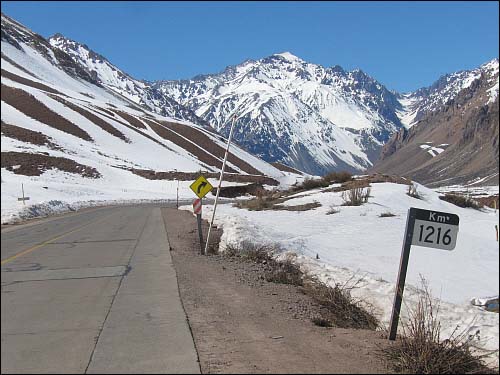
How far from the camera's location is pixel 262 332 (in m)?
6.78

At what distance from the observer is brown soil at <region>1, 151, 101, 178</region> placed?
332cm

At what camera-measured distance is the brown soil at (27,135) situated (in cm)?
335

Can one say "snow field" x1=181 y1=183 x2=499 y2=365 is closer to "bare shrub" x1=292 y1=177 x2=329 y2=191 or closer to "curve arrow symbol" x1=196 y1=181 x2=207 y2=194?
"curve arrow symbol" x1=196 y1=181 x2=207 y2=194

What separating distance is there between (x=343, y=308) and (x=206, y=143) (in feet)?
481

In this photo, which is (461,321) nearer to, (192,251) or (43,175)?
(43,175)

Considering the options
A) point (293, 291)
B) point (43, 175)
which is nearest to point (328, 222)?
point (293, 291)

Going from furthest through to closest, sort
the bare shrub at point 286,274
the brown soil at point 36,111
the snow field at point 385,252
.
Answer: the bare shrub at point 286,274
the snow field at point 385,252
the brown soil at point 36,111

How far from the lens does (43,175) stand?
455 centimetres

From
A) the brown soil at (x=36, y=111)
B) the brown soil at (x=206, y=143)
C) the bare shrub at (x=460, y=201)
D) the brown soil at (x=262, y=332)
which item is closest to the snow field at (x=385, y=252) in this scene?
the bare shrub at (x=460, y=201)

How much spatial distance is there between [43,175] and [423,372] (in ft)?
13.8

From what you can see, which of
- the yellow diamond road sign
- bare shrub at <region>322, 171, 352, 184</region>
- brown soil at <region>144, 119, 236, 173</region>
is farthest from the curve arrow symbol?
brown soil at <region>144, 119, 236, 173</region>

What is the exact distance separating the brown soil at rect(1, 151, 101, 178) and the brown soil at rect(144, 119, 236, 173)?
122 metres

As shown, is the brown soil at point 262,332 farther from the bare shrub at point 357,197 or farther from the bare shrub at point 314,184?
the bare shrub at point 314,184

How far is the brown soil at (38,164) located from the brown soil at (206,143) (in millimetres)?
130403
